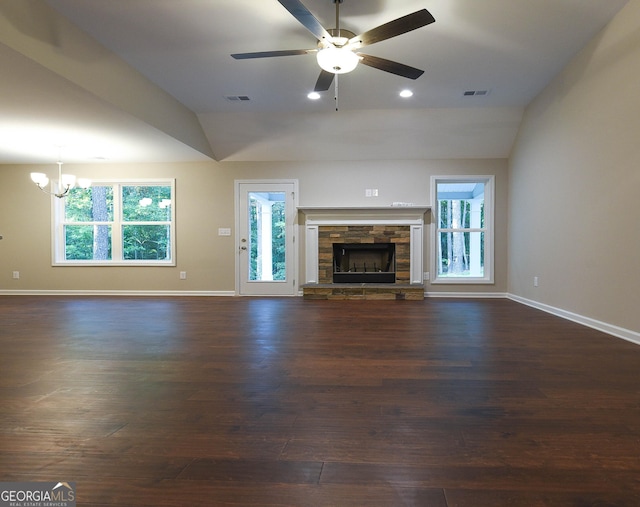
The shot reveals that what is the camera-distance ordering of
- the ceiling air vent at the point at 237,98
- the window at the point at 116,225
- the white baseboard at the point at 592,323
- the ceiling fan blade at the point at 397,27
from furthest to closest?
1. the window at the point at 116,225
2. the ceiling air vent at the point at 237,98
3. the white baseboard at the point at 592,323
4. the ceiling fan blade at the point at 397,27

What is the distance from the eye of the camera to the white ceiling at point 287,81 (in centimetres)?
302

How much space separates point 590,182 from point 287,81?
3.52 meters

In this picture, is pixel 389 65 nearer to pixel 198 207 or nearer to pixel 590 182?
pixel 590 182

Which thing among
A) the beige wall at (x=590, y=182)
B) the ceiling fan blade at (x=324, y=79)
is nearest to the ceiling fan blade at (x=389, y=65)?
the ceiling fan blade at (x=324, y=79)

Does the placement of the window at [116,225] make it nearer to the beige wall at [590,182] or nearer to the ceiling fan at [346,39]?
the ceiling fan at [346,39]

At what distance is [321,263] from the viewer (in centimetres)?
627

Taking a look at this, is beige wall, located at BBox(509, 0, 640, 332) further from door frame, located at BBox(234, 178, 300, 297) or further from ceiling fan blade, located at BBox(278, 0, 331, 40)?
door frame, located at BBox(234, 178, 300, 297)

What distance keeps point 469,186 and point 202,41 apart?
15.7ft

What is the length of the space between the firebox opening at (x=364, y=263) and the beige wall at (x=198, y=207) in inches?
25.6

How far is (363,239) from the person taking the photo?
6.17 meters

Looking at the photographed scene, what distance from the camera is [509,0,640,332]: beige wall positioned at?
9.88ft

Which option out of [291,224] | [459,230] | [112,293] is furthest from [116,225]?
[459,230]

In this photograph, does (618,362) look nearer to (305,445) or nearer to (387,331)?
(387,331)

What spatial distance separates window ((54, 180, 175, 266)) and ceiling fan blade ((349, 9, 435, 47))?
15.8 feet
